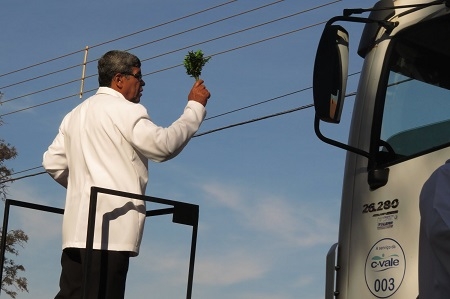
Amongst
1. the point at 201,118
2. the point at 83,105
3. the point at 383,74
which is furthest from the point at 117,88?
the point at 383,74

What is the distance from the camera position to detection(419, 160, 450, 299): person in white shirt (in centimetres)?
255

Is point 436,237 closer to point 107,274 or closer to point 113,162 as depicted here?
point 107,274

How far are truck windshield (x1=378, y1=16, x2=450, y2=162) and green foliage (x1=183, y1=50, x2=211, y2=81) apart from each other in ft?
3.13

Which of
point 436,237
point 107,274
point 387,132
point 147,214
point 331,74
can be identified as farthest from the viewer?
point 147,214

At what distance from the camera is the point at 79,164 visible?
493cm

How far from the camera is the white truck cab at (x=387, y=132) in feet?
14.5

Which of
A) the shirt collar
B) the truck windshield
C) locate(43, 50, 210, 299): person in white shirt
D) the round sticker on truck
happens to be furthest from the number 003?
the shirt collar

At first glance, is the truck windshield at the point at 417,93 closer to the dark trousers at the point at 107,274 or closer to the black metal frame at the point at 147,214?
the black metal frame at the point at 147,214

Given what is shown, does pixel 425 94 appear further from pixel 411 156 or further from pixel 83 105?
pixel 83 105

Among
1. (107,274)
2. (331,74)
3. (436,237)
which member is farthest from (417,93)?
(436,237)

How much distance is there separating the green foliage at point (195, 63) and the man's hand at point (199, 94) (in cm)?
10

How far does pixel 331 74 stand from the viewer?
4695 mm

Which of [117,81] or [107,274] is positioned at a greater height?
[117,81]

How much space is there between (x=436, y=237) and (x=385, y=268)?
1867 mm
